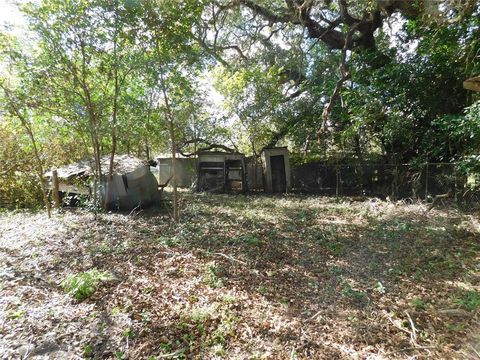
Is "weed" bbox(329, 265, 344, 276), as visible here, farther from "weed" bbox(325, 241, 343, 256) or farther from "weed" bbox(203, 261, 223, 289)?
"weed" bbox(203, 261, 223, 289)

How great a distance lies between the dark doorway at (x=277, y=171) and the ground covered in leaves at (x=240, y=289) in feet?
19.7

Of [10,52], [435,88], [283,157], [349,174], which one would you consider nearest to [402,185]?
[349,174]

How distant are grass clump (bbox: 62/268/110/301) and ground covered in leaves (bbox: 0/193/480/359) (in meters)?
0.01

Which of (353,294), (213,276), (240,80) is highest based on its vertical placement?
(240,80)

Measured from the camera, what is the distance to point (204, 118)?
14211 millimetres

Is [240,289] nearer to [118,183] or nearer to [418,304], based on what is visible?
[418,304]

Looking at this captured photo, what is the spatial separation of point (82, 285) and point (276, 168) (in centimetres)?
994

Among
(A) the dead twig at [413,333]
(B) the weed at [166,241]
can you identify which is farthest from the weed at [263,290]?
(B) the weed at [166,241]

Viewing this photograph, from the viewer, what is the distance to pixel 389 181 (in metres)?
9.38

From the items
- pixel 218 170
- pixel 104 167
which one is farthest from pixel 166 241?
pixel 218 170

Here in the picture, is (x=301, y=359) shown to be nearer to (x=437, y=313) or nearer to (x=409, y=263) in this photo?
(x=437, y=313)

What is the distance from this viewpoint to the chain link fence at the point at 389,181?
7.25m

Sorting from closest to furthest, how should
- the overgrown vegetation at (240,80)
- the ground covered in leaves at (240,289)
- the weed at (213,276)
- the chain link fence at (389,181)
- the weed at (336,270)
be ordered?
the ground covered in leaves at (240,289) → the weed at (213,276) → the weed at (336,270) → the overgrown vegetation at (240,80) → the chain link fence at (389,181)

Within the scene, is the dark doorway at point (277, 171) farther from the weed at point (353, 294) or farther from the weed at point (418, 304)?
the weed at point (418, 304)
